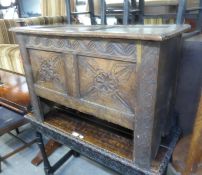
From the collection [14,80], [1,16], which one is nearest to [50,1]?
[1,16]

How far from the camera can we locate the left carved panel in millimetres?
926

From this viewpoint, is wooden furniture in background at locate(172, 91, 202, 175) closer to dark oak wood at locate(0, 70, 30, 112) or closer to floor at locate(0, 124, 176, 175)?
floor at locate(0, 124, 176, 175)

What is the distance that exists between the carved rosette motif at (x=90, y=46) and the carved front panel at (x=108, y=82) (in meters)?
0.03

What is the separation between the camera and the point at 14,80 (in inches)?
80.8

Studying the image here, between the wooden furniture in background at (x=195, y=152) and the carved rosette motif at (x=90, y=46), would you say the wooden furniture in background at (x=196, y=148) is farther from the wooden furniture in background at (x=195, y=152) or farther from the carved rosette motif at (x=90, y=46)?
the carved rosette motif at (x=90, y=46)

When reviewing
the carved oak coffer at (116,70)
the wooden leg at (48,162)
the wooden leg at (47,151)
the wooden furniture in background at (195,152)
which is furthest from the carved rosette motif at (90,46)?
the wooden leg at (47,151)

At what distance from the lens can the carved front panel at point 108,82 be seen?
0.73m

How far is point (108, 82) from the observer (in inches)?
31.4

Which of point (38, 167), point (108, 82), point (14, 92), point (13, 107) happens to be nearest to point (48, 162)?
point (38, 167)

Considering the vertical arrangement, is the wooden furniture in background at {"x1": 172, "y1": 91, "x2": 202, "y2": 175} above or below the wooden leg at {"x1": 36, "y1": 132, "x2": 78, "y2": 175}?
above

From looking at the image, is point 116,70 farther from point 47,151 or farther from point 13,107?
point 47,151

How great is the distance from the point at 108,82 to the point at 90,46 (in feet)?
0.51

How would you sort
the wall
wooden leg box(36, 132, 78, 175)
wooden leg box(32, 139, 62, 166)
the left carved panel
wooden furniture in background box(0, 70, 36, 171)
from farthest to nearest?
the wall < wooden leg box(32, 139, 62, 166) < wooden furniture in background box(0, 70, 36, 171) < wooden leg box(36, 132, 78, 175) < the left carved panel

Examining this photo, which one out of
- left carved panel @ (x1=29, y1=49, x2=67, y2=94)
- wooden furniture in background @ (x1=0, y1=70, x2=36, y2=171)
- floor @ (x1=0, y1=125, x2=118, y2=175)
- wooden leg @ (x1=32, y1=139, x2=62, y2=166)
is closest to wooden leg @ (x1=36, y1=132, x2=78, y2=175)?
floor @ (x1=0, y1=125, x2=118, y2=175)
